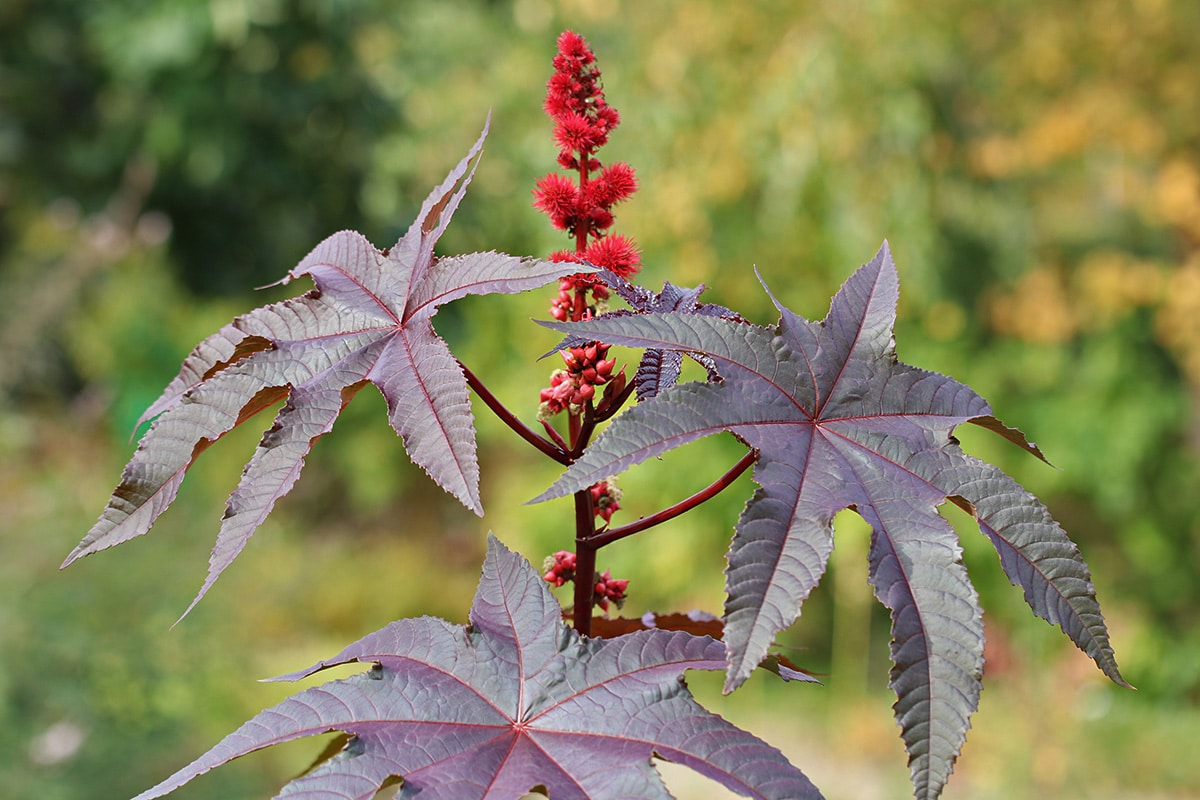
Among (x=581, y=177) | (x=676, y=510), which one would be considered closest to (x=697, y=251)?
(x=581, y=177)

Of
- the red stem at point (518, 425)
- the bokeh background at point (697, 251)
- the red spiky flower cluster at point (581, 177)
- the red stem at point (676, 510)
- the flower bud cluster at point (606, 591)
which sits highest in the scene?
the bokeh background at point (697, 251)

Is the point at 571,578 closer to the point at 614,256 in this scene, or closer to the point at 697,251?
the point at 614,256

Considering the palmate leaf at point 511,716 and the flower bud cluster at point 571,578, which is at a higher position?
the flower bud cluster at point 571,578

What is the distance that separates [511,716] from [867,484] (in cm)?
25

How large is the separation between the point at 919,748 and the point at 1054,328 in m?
5.47

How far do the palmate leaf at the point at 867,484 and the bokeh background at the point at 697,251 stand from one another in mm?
3420

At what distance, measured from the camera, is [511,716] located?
2.09 ft

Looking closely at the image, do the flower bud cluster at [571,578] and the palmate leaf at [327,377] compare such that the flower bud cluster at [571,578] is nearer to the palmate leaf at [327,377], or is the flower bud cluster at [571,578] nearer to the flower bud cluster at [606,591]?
the flower bud cluster at [606,591]

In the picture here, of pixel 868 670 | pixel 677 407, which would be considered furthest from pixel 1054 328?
pixel 677 407

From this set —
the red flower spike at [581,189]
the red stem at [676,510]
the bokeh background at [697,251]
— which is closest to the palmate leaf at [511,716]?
the red stem at [676,510]

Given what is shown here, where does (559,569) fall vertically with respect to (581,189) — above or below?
below

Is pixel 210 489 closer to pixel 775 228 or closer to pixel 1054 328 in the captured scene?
pixel 775 228

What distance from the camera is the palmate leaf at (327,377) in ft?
2.05

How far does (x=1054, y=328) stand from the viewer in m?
5.52
